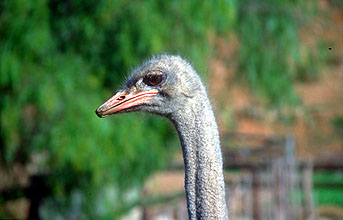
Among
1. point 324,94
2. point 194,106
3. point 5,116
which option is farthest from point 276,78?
point 324,94

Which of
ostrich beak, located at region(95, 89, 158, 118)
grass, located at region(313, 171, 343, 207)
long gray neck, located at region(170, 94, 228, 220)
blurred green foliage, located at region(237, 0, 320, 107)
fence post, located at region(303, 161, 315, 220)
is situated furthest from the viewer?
grass, located at region(313, 171, 343, 207)

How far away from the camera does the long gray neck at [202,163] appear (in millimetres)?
2445

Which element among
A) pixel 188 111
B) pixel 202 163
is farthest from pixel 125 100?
pixel 202 163

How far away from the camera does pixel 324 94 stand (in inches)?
966

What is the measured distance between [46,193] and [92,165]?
3.28 feet

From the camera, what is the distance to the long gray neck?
245 cm

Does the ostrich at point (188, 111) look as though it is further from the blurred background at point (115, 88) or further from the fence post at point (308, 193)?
the fence post at point (308, 193)

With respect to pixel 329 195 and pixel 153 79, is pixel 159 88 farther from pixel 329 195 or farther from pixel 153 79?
pixel 329 195

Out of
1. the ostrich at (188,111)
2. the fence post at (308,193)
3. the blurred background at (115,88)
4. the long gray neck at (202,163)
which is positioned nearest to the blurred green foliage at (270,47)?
the blurred background at (115,88)

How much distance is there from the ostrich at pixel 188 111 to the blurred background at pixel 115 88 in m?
2.41

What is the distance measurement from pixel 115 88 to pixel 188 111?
12.1ft

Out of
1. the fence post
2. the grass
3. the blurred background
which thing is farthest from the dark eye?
the grass

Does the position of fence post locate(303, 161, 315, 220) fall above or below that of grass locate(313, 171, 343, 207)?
below

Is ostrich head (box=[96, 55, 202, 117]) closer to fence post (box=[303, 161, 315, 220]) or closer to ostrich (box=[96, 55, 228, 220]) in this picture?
ostrich (box=[96, 55, 228, 220])
